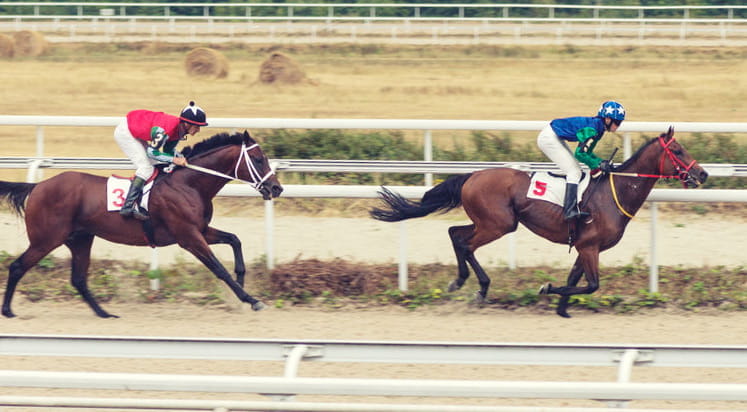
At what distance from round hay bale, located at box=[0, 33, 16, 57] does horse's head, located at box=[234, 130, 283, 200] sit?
17899 millimetres

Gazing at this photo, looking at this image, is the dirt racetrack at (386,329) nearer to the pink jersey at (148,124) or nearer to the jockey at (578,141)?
the jockey at (578,141)

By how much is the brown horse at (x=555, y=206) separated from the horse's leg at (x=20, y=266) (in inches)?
81.9

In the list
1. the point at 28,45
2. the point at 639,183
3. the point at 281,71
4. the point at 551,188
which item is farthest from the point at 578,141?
the point at 28,45

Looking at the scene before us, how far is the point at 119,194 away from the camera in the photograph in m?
6.97

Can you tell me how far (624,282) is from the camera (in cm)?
750

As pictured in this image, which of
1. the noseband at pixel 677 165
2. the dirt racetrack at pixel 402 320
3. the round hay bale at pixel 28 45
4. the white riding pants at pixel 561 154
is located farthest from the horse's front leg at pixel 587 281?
the round hay bale at pixel 28 45

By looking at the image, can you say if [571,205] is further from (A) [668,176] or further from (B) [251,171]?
(B) [251,171]

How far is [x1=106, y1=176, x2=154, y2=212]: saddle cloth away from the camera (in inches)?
273

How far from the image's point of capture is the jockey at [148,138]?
6891 millimetres

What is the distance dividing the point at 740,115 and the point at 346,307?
397 inches

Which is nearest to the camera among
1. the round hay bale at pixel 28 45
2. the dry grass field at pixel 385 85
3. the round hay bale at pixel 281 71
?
the dry grass field at pixel 385 85

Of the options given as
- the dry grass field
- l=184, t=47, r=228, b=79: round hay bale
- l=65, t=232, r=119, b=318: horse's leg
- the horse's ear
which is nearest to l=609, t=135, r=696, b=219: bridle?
the horse's ear

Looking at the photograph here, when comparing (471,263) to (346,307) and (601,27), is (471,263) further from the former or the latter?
(601,27)

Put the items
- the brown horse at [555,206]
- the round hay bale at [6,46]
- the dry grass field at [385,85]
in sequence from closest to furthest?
the brown horse at [555,206], the dry grass field at [385,85], the round hay bale at [6,46]
